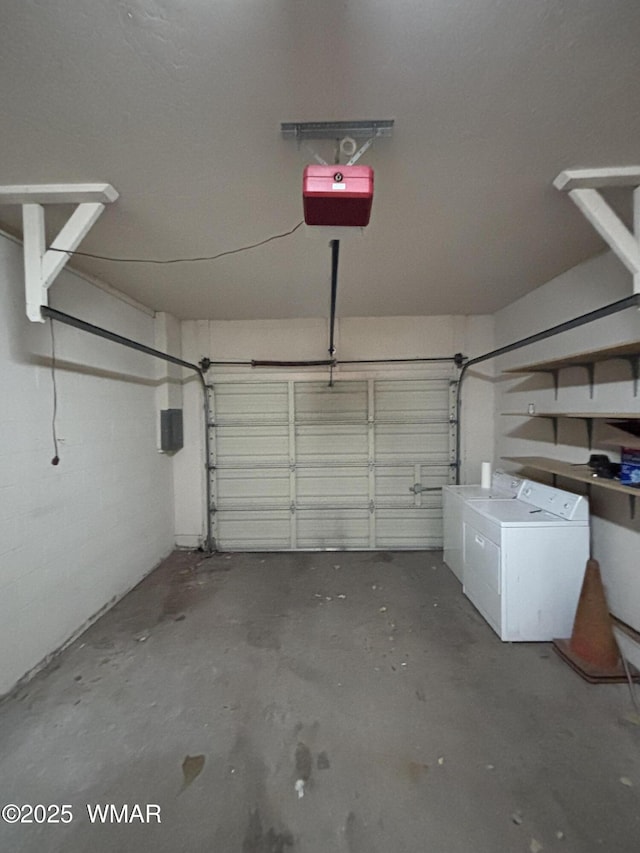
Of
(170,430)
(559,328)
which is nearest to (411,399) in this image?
(559,328)

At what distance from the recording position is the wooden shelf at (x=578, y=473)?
6.10 feet

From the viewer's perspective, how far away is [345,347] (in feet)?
13.3

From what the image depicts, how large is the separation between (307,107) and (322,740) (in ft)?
8.59

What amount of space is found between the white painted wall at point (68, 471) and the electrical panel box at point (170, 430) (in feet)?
→ 0.48

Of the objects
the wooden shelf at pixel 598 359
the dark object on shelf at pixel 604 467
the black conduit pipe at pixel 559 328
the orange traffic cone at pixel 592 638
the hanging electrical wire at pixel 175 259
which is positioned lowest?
the orange traffic cone at pixel 592 638

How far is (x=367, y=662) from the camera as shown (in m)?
2.22

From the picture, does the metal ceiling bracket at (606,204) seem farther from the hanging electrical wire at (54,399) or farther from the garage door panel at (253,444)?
the garage door panel at (253,444)

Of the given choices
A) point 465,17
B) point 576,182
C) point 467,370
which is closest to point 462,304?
point 467,370

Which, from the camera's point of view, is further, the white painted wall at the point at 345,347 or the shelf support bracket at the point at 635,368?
the white painted wall at the point at 345,347

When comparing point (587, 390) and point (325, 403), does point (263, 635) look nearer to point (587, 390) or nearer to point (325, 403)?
point (325, 403)

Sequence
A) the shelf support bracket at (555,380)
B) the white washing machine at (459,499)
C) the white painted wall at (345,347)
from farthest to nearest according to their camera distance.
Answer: the white painted wall at (345,347) < the white washing machine at (459,499) < the shelf support bracket at (555,380)

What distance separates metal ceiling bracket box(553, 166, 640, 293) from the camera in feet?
5.34

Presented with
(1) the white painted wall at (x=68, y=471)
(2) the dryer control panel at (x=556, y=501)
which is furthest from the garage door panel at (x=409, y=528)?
(1) the white painted wall at (x=68, y=471)

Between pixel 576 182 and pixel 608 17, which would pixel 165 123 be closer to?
pixel 608 17
